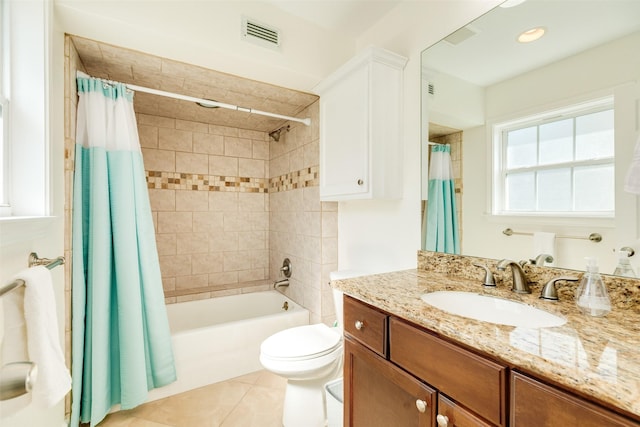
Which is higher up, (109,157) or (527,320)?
(109,157)

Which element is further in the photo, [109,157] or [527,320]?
[109,157]

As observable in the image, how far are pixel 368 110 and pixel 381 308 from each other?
1.07 m

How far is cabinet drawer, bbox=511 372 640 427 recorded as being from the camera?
50cm

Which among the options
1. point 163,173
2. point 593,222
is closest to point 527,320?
point 593,222

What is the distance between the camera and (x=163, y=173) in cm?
261

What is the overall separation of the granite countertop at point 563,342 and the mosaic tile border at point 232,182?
4.83ft

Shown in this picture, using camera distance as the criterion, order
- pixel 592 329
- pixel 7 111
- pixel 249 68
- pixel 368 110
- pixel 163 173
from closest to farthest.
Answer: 1. pixel 592 329
2. pixel 7 111
3. pixel 368 110
4. pixel 249 68
5. pixel 163 173

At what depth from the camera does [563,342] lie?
25.6 inches

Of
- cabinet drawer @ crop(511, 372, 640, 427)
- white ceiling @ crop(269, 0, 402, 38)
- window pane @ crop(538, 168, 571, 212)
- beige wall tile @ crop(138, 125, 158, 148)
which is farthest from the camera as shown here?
beige wall tile @ crop(138, 125, 158, 148)

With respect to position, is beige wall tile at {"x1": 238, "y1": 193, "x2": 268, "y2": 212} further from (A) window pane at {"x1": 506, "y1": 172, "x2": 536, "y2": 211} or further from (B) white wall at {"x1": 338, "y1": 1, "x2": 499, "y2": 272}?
(A) window pane at {"x1": 506, "y1": 172, "x2": 536, "y2": 211}

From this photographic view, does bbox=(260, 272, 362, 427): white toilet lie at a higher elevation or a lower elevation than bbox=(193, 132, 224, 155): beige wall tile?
lower

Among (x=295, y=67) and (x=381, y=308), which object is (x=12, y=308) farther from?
(x=295, y=67)

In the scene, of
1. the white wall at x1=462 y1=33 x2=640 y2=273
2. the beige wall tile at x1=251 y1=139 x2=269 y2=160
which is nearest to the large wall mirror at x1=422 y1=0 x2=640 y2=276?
the white wall at x1=462 y1=33 x2=640 y2=273

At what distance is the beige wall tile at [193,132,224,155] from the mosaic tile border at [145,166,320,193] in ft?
0.82
